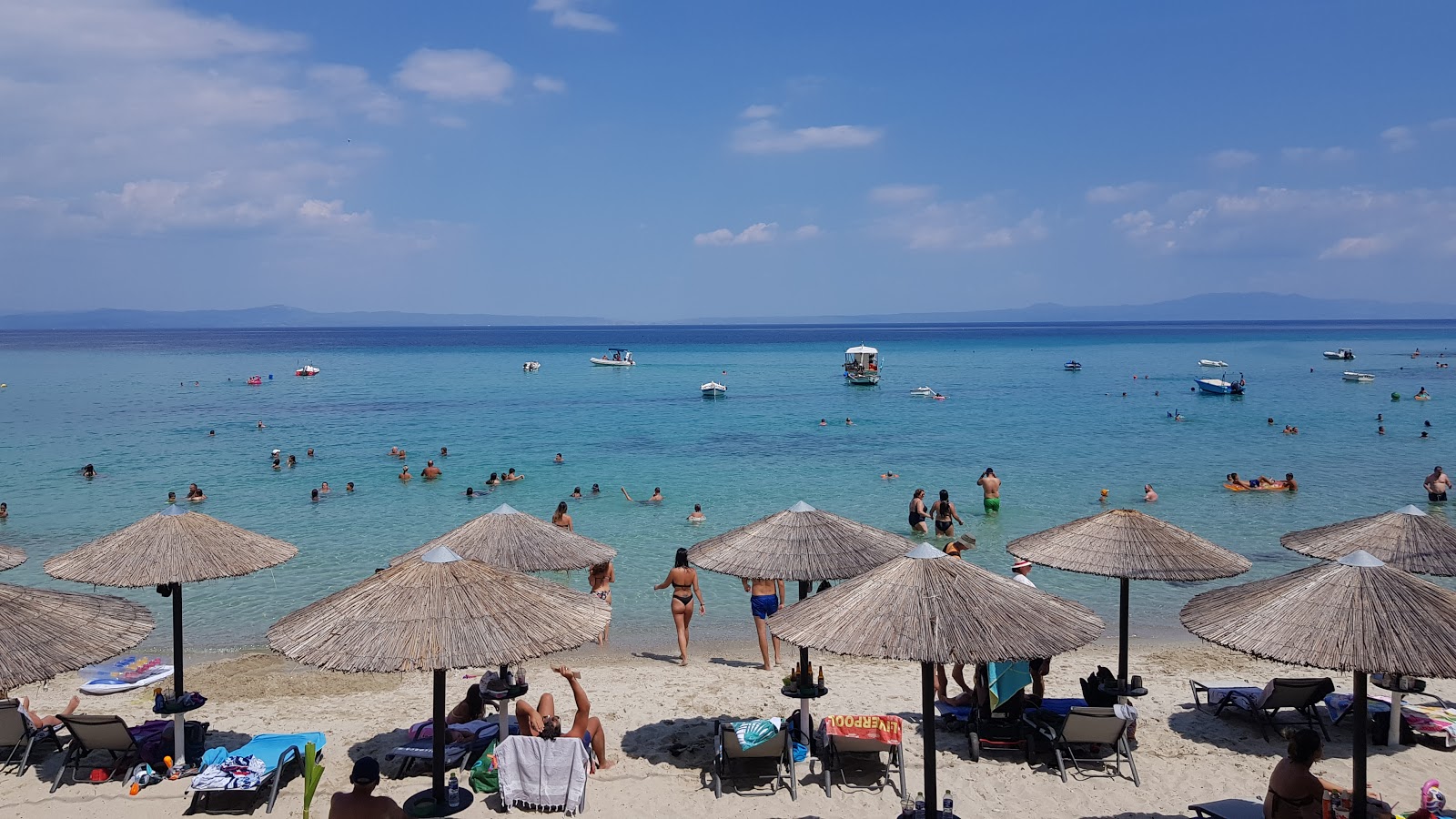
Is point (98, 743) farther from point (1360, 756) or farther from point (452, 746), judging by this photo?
point (1360, 756)

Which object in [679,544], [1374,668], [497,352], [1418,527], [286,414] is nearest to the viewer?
[1374,668]

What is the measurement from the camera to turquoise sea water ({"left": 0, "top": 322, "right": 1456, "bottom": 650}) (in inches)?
738

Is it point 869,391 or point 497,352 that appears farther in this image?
point 497,352

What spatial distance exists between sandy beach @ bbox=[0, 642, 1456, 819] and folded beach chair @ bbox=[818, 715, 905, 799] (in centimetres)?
18

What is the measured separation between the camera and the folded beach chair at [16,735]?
884cm

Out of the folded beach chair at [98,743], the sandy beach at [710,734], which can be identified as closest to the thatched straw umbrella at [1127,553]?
the sandy beach at [710,734]

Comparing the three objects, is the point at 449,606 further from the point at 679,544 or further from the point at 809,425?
the point at 809,425

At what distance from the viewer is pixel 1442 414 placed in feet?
141

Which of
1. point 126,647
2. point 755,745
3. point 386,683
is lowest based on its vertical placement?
point 386,683

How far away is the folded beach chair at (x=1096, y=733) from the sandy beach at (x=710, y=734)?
180 millimetres

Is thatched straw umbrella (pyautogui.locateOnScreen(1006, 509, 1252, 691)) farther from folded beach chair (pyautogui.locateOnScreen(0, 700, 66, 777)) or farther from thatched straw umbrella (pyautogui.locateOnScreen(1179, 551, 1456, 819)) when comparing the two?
folded beach chair (pyautogui.locateOnScreen(0, 700, 66, 777))

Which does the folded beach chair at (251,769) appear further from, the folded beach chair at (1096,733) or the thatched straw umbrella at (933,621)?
the folded beach chair at (1096,733)

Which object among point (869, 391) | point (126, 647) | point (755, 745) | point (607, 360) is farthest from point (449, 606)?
point (607, 360)

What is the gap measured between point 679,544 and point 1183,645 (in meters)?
9.86
